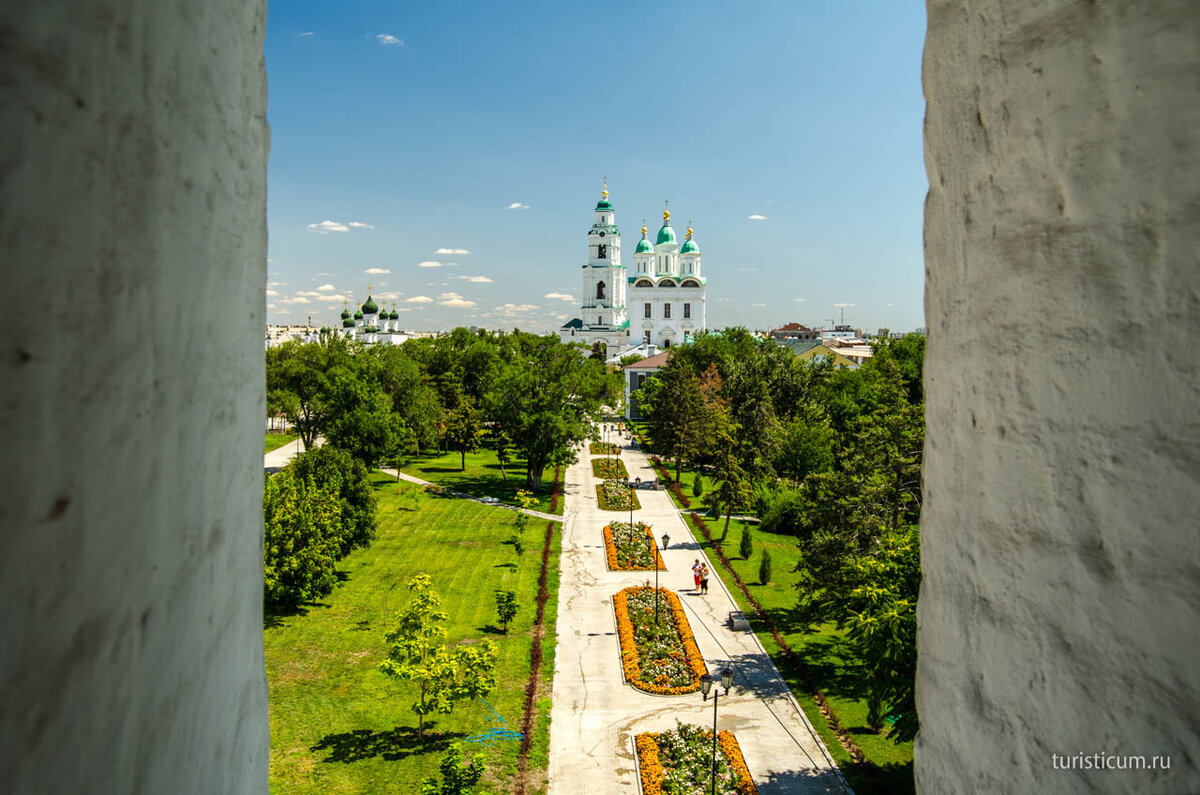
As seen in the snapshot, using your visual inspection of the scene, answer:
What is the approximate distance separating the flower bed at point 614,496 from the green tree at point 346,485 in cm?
1164

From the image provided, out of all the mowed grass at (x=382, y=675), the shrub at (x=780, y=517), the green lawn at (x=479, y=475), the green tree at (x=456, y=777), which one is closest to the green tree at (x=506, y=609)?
the mowed grass at (x=382, y=675)

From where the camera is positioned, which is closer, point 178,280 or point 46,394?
point 46,394

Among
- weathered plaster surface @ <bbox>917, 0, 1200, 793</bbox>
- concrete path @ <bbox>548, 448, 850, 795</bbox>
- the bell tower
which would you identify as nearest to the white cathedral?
the bell tower

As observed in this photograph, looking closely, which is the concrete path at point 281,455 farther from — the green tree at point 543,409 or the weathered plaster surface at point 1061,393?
the weathered plaster surface at point 1061,393

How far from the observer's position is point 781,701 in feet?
52.1

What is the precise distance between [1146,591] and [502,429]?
34.9 metres

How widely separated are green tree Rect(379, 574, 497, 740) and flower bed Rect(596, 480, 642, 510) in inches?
687

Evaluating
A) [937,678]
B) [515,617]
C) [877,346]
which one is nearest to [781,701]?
[515,617]

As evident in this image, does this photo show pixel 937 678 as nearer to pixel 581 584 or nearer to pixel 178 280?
pixel 178 280

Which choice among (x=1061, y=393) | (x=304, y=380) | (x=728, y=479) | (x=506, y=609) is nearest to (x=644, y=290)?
(x=304, y=380)

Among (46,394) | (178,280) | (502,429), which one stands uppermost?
(178,280)

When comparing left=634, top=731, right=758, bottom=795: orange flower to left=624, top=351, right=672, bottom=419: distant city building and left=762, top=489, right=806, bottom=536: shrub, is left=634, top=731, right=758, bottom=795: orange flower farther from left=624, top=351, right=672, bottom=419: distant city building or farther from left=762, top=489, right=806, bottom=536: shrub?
left=624, top=351, right=672, bottom=419: distant city building

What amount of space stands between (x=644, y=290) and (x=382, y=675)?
7190 centimetres

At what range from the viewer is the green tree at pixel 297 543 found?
60.3ft
